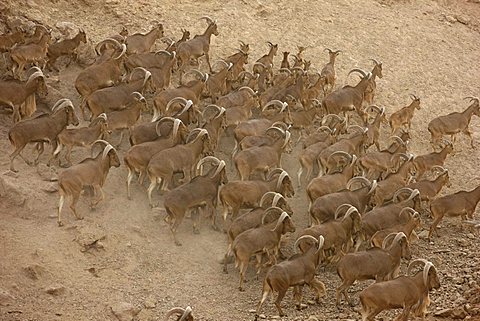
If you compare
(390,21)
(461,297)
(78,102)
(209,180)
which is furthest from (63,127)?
(390,21)

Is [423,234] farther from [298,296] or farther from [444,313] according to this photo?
[298,296]

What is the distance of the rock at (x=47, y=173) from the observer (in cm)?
1249

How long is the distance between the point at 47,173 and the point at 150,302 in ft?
10.2

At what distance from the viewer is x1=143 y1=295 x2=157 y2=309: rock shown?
10.7m

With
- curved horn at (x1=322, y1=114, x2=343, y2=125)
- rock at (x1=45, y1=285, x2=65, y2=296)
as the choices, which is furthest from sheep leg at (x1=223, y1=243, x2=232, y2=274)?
curved horn at (x1=322, y1=114, x2=343, y2=125)

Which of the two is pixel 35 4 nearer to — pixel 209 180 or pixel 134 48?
pixel 134 48

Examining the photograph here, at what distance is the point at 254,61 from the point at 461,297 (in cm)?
766

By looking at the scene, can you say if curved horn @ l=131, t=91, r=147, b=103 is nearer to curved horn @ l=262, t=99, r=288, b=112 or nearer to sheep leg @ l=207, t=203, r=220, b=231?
curved horn @ l=262, t=99, r=288, b=112

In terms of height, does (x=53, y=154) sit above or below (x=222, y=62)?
below

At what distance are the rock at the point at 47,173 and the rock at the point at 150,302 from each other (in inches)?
111

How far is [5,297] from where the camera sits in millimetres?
10008

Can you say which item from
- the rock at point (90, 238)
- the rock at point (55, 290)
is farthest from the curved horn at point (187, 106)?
the rock at point (55, 290)

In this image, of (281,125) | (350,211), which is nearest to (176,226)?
(350,211)

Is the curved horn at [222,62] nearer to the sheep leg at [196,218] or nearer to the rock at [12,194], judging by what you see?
the sheep leg at [196,218]
